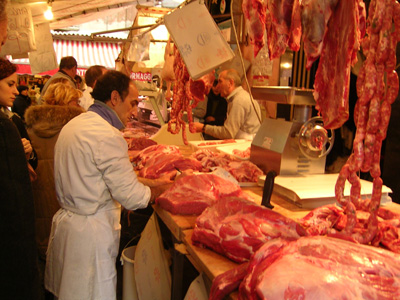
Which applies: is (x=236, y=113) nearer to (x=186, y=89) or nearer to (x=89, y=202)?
(x=186, y=89)

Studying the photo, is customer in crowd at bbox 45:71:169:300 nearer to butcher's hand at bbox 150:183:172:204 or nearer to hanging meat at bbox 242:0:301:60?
butcher's hand at bbox 150:183:172:204

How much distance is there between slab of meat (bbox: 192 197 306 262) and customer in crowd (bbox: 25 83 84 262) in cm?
254

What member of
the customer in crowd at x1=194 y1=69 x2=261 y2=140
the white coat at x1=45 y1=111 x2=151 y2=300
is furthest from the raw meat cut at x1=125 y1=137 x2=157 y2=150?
the white coat at x1=45 y1=111 x2=151 y2=300

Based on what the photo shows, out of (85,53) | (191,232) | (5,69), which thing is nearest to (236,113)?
(5,69)

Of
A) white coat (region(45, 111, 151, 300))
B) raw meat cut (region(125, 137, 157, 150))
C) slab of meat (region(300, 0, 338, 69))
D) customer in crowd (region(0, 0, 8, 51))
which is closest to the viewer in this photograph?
customer in crowd (region(0, 0, 8, 51))

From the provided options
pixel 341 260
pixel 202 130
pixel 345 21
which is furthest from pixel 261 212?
pixel 202 130

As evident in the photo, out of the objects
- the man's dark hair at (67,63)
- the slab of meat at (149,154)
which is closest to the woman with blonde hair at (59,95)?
the slab of meat at (149,154)

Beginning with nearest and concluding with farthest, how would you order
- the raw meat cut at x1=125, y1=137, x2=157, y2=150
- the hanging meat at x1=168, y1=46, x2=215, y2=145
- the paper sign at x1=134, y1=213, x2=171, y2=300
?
the paper sign at x1=134, y1=213, x2=171, y2=300, the hanging meat at x1=168, y1=46, x2=215, y2=145, the raw meat cut at x1=125, y1=137, x2=157, y2=150

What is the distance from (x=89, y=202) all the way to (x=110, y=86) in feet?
2.99

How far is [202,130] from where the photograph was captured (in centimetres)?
583

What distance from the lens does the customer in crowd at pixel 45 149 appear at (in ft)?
12.9

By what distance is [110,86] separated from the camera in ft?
9.34

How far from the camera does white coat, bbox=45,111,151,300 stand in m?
2.63

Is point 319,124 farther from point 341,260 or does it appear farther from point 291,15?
point 341,260
